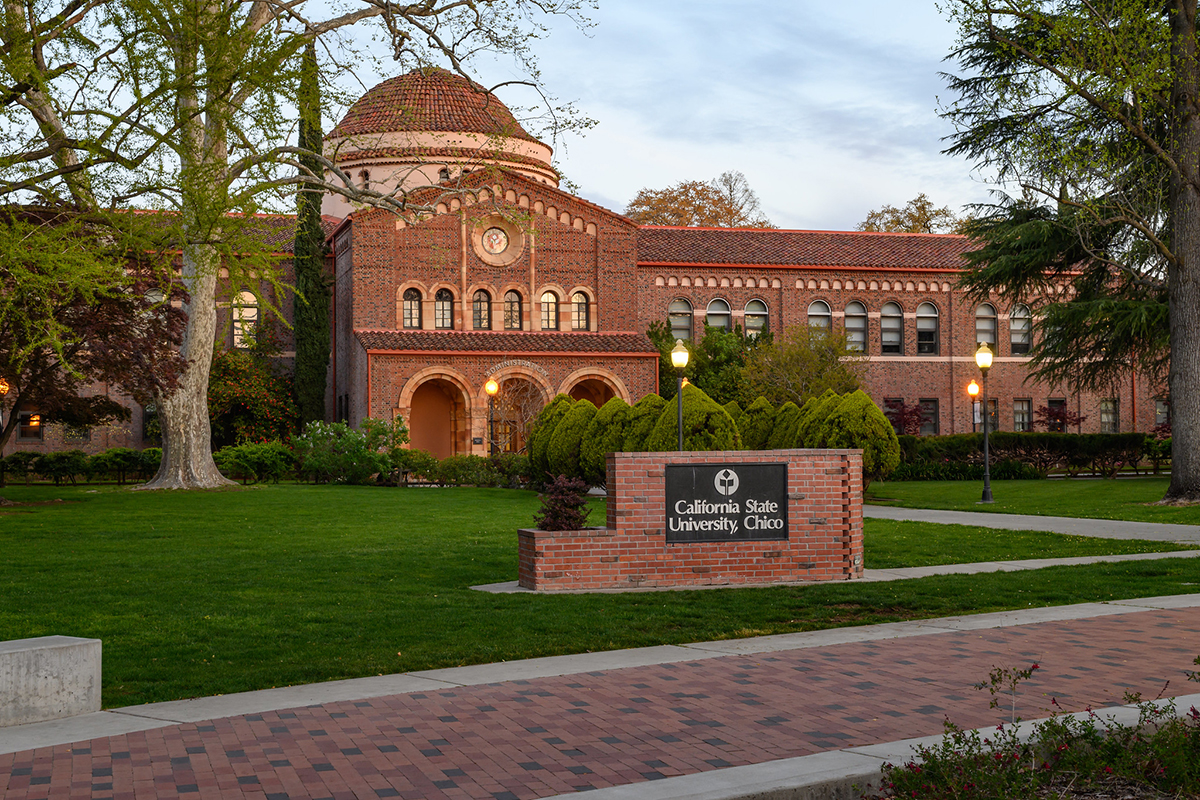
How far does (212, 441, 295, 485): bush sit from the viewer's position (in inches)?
1348

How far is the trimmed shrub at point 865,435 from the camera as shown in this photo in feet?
79.2

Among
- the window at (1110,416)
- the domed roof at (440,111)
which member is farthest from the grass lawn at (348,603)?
the window at (1110,416)

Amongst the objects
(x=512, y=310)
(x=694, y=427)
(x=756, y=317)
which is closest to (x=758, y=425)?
(x=694, y=427)

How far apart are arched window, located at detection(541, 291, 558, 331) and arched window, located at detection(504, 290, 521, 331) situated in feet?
2.86

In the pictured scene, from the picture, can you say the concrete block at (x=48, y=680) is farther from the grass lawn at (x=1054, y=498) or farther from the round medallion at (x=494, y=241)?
the round medallion at (x=494, y=241)

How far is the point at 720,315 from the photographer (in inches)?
1816

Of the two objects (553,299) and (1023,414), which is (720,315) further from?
(1023,414)

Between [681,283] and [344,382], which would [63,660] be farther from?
[681,283]

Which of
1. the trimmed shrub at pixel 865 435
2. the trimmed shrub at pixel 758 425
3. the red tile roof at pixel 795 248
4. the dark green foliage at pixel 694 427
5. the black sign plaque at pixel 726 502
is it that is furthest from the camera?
the red tile roof at pixel 795 248

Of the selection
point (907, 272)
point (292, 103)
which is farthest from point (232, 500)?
point (907, 272)

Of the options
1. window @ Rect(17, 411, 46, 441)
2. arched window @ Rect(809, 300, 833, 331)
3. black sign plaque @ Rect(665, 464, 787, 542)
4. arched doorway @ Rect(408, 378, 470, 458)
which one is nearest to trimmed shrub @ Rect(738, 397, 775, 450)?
black sign plaque @ Rect(665, 464, 787, 542)

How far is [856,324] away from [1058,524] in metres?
27.9

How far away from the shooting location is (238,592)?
1164cm

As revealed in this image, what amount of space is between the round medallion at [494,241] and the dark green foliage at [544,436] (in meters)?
12.5
